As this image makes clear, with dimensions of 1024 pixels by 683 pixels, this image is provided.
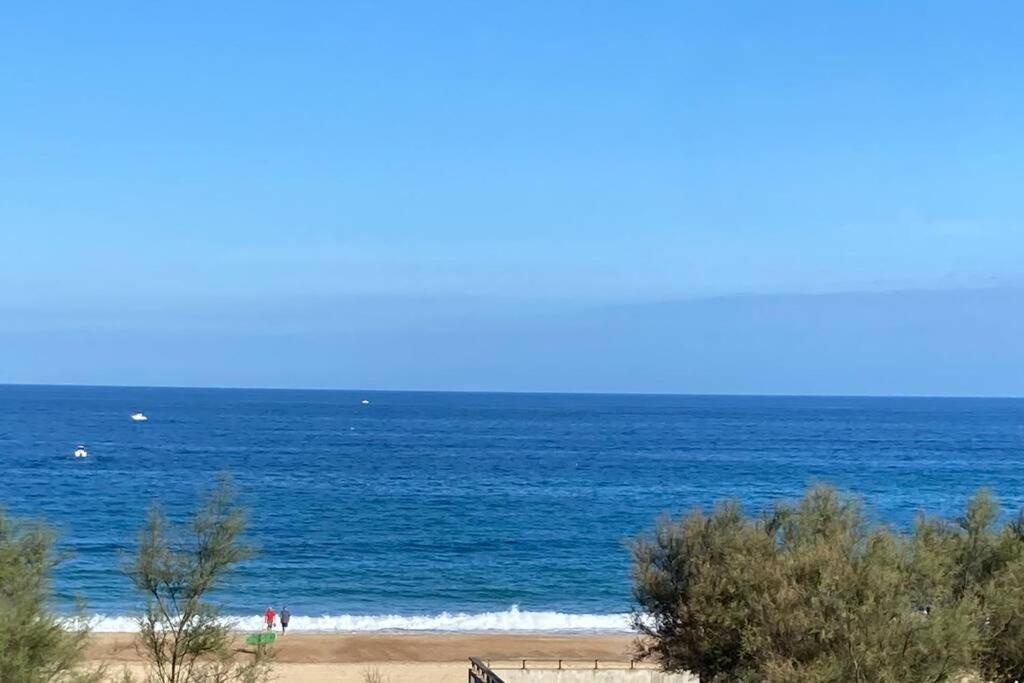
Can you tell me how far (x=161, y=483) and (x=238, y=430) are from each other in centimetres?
6715

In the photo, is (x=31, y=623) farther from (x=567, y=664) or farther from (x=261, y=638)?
(x=567, y=664)

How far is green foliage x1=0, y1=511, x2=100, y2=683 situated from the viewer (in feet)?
62.7

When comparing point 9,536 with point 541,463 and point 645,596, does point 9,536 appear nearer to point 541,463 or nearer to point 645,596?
point 645,596

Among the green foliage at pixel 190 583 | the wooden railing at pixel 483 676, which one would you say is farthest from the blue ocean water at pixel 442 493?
the wooden railing at pixel 483 676

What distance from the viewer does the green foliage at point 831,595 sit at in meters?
18.1

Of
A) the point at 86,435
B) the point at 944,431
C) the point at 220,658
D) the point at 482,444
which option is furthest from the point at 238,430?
the point at 220,658

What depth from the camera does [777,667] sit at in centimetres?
1809

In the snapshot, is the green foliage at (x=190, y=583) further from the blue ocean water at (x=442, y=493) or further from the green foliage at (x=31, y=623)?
the blue ocean water at (x=442, y=493)

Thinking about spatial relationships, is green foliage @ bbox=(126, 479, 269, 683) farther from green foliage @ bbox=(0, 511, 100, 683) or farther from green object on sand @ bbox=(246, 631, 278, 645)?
green object on sand @ bbox=(246, 631, 278, 645)

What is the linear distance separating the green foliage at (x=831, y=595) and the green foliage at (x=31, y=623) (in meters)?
11.8

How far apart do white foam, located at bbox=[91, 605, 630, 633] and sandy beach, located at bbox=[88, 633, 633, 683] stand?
1.61 m

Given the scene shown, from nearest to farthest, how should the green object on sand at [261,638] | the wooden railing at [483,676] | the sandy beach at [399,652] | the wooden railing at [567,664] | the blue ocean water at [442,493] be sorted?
the wooden railing at [483,676], the wooden railing at [567,664], the sandy beach at [399,652], the green object on sand at [261,638], the blue ocean water at [442,493]

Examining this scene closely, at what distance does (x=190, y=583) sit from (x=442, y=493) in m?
57.8

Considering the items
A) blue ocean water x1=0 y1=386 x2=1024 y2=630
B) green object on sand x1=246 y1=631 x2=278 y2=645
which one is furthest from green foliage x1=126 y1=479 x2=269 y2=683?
green object on sand x1=246 y1=631 x2=278 y2=645
